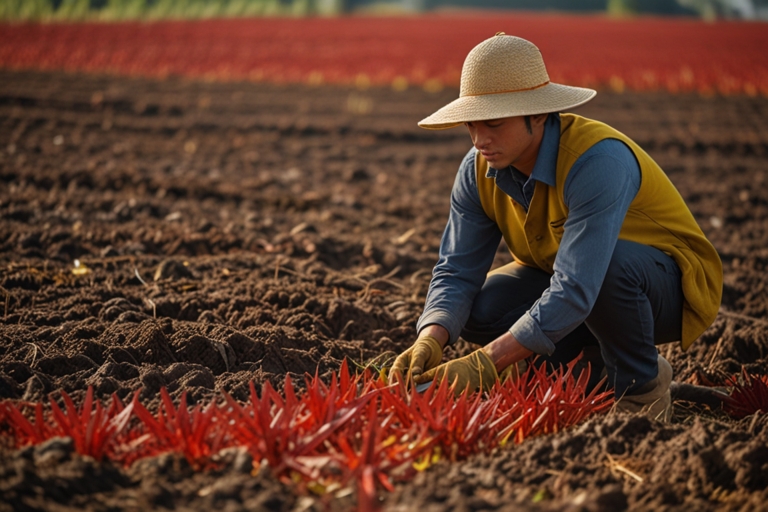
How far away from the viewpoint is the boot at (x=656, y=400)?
304 cm

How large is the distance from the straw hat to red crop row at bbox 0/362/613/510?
0.94 metres

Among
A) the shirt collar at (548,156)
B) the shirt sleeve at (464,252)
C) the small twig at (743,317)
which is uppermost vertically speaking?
the shirt collar at (548,156)

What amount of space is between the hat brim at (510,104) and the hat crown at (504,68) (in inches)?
1.1

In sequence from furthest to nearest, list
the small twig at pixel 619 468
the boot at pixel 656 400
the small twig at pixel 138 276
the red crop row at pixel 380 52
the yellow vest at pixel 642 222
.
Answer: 1. the red crop row at pixel 380 52
2. the small twig at pixel 138 276
3. the boot at pixel 656 400
4. the yellow vest at pixel 642 222
5. the small twig at pixel 619 468

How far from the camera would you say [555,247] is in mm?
3084

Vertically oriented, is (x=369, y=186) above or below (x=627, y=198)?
below

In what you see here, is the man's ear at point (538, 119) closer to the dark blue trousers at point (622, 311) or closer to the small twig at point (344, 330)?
the dark blue trousers at point (622, 311)

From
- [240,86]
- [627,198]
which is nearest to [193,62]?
[240,86]

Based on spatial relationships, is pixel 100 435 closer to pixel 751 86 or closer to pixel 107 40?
pixel 751 86

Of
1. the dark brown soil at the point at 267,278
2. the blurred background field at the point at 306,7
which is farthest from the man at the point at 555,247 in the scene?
the blurred background field at the point at 306,7

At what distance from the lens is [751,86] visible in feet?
42.1

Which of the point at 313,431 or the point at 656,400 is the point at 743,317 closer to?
the point at 656,400

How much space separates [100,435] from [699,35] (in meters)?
21.1

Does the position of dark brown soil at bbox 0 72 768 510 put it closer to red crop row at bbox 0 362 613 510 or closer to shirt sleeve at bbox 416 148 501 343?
red crop row at bbox 0 362 613 510
